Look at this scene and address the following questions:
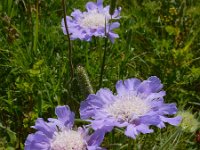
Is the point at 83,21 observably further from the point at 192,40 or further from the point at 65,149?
the point at 65,149

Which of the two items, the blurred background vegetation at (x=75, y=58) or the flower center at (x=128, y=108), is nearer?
the flower center at (x=128, y=108)

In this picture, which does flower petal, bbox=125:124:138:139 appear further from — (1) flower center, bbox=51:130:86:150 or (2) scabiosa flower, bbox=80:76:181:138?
(1) flower center, bbox=51:130:86:150

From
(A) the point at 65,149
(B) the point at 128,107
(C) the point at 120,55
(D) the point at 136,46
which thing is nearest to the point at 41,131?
(A) the point at 65,149

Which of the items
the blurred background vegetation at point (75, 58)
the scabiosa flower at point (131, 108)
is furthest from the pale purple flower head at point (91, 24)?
the scabiosa flower at point (131, 108)

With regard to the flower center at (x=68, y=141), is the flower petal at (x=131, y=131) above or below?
above

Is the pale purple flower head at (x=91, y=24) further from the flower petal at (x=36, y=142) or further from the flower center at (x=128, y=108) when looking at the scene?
the flower petal at (x=36, y=142)

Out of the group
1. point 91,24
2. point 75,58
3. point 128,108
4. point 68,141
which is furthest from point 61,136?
point 75,58
